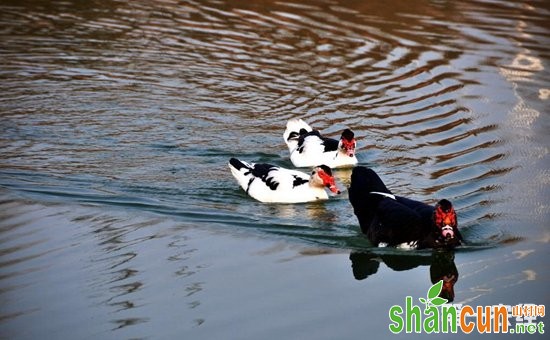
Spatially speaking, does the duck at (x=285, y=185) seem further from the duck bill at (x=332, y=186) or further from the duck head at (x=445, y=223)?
the duck head at (x=445, y=223)

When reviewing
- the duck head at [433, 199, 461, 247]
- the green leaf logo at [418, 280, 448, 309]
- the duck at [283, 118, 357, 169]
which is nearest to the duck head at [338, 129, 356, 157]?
the duck at [283, 118, 357, 169]

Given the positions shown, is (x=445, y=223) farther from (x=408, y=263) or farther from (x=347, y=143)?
(x=347, y=143)

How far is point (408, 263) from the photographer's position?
9953mm

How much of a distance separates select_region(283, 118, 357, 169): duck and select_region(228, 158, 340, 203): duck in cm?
99

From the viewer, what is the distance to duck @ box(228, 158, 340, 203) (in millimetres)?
12367

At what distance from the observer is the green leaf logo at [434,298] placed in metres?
8.79

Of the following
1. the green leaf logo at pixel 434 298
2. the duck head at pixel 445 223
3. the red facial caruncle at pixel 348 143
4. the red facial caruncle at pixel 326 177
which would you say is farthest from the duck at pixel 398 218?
the red facial caruncle at pixel 348 143

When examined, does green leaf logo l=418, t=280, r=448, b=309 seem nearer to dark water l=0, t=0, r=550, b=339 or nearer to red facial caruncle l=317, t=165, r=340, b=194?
dark water l=0, t=0, r=550, b=339

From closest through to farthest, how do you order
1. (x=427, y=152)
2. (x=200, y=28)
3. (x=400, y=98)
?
(x=427, y=152) < (x=400, y=98) < (x=200, y=28)

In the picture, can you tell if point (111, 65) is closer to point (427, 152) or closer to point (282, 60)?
point (282, 60)

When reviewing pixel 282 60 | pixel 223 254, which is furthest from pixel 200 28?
pixel 223 254

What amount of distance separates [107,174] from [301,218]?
8.55 ft

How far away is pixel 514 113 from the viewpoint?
49.9 ft

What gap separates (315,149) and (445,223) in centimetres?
421
